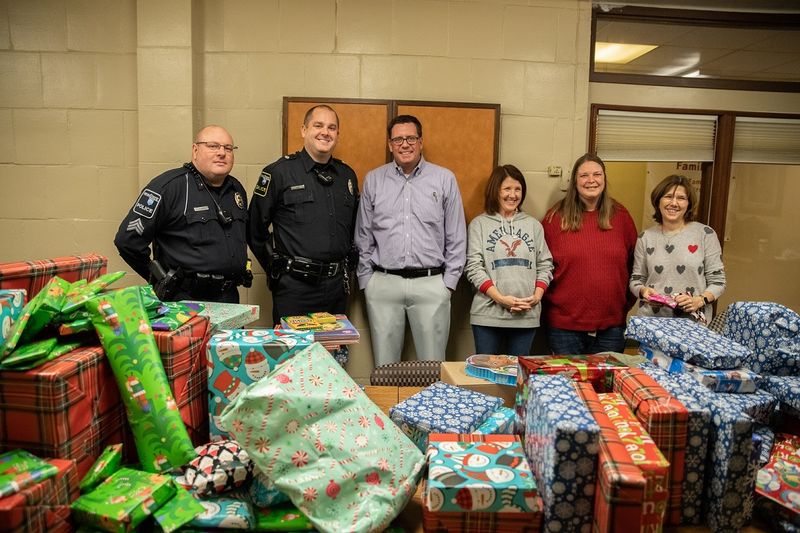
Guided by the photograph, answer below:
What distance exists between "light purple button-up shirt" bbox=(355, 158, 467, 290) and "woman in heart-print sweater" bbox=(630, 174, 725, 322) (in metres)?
1.05

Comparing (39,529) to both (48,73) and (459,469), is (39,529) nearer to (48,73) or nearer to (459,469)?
(459,469)

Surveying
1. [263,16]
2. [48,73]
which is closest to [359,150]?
[263,16]

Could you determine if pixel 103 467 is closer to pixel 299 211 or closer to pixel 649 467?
pixel 649 467

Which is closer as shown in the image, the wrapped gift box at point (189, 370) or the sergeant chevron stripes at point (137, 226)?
the wrapped gift box at point (189, 370)

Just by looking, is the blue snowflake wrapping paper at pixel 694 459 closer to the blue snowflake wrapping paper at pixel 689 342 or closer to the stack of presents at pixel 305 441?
the stack of presents at pixel 305 441

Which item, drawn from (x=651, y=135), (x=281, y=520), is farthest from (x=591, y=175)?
(x=281, y=520)

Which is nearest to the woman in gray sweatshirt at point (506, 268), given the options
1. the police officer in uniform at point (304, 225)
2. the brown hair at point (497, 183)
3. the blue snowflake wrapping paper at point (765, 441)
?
the brown hair at point (497, 183)

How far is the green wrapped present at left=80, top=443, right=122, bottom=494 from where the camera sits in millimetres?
1180

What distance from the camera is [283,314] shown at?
323cm

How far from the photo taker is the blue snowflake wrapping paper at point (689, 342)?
59.7 inches

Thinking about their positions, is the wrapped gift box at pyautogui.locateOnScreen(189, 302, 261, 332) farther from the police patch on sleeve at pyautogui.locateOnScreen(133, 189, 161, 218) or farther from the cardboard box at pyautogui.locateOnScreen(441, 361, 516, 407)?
the police patch on sleeve at pyautogui.locateOnScreen(133, 189, 161, 218)

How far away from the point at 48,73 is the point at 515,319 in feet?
10.5

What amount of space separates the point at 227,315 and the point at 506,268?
1.94 meters

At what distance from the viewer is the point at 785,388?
5.10 ft
